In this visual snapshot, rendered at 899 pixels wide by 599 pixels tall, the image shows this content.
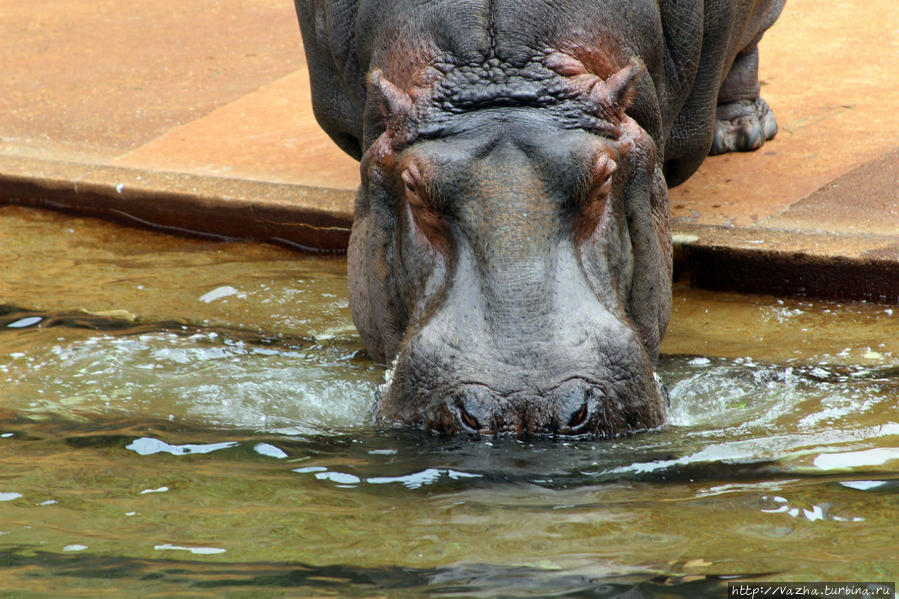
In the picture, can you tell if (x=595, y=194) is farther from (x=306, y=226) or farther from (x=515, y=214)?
(x=306, y=226)

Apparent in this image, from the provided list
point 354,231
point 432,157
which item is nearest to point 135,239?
point 354,231

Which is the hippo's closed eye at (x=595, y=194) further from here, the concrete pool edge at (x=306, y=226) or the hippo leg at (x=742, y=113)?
the hippo leg at (x=742, y=113)

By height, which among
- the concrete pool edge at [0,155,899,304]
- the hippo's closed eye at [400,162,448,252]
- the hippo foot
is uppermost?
the hippo's closed eye at [400,162,448,252]

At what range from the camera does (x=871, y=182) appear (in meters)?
5.43

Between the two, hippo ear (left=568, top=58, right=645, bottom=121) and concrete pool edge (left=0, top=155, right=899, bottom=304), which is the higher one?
hippo ear (left=568, top=58, right=645, bottom=121)

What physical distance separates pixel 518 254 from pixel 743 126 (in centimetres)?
311

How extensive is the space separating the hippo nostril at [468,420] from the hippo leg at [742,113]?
10.9 ft

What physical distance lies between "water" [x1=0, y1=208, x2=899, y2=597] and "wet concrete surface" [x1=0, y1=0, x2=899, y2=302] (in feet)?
0.86

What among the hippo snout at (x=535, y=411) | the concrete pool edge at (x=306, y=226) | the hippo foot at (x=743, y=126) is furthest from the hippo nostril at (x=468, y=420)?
the hippo foot at (x=743, y=126)

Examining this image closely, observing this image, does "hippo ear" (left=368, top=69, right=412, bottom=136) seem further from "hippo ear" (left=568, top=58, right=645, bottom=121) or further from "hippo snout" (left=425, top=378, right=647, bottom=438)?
"hippo snout" (left=425, top=378, right=647, bottom=438)

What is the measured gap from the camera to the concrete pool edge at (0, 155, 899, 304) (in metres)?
4.78

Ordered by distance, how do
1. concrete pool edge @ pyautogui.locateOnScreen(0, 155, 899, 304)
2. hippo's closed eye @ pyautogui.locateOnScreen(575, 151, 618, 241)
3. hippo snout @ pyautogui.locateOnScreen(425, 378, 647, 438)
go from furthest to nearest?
concrete pool edge @ pyautogui.locateOnScreen(0, 155, 899, 304) < hippo's closed eye @ pyautogui.locateOnScreen(575, 151, 618, 241) < hippo snout @ pyautogui.locateOnScreen(425, 378, 647, 438)

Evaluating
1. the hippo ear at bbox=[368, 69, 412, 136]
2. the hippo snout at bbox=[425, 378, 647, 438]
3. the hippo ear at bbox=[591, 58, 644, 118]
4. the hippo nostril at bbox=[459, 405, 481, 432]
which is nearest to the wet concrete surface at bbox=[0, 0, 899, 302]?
the hippo ear at bbox=[591, 58, 644, 118]

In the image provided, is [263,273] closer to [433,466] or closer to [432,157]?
[432,157]
